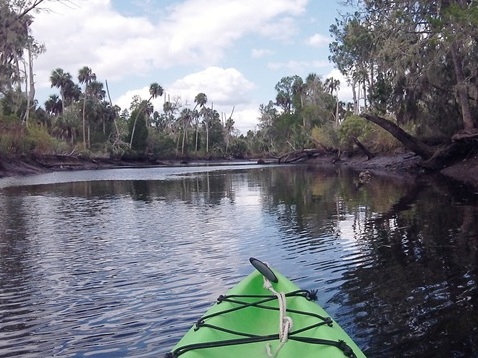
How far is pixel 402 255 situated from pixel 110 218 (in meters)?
9.78

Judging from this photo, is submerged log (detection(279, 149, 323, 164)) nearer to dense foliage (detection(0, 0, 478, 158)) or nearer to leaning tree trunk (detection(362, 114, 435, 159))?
dense foliage (detection(0, 0, 478, 158))

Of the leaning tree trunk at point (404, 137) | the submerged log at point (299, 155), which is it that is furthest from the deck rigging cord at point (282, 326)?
the submerged log at point (299, 155)

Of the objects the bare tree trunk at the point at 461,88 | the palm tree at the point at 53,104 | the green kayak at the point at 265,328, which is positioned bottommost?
the green kayak at the point at 265,328

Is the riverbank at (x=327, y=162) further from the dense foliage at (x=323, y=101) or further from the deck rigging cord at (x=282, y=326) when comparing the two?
the deck rigging cord at (x=282, y=326)

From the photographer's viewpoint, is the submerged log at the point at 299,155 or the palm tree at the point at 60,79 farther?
the palm tree at the point at 60,79

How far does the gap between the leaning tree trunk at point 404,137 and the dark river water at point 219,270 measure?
10588 mm

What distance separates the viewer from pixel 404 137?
90.8 ft

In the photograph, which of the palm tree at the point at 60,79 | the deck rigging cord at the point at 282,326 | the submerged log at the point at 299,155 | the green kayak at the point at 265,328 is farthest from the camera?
the palm tree at the point at 60,79

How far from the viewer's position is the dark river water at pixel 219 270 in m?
5.70

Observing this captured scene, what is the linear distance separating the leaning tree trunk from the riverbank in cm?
158

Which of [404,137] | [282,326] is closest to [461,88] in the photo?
[404,137]

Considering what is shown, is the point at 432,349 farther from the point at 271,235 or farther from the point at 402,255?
the point at 271,235

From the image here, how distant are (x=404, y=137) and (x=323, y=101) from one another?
58088mm

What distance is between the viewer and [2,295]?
7.50m
